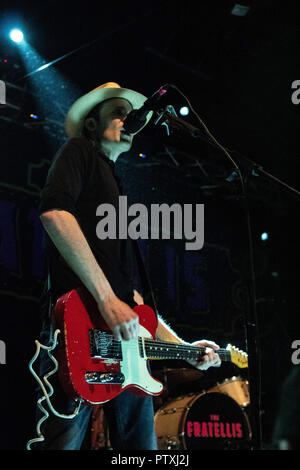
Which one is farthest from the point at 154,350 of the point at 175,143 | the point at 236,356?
the point at 175,143

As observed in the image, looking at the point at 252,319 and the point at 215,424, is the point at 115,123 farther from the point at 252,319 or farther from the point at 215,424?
the point at 215,424

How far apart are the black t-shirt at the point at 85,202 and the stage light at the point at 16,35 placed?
7.27ft

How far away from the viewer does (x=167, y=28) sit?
15.7 feet

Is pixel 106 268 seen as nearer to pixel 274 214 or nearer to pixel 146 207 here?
pixel 146 207

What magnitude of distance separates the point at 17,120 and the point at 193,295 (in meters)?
2.86

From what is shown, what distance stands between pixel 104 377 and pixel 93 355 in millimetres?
113

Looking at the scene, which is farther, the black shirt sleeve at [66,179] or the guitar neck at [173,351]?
the guitar neck at [173,351]

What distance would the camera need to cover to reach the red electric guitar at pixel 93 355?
6.38 feet

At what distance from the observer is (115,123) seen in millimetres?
3006

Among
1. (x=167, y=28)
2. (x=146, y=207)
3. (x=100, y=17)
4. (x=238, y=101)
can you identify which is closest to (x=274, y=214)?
(x=238, y=101)

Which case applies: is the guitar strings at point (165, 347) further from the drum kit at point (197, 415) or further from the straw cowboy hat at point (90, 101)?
the drum kit at point (197, 415)

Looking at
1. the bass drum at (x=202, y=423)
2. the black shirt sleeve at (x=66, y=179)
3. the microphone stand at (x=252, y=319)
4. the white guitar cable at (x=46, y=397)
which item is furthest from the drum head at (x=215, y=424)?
the black shirt sleeve at (x=66, y=179)

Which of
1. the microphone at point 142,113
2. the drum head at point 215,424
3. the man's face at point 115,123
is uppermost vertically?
the man's face at point 115,123

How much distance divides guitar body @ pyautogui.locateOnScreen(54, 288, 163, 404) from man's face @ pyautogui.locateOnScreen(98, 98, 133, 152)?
45.9 inches
